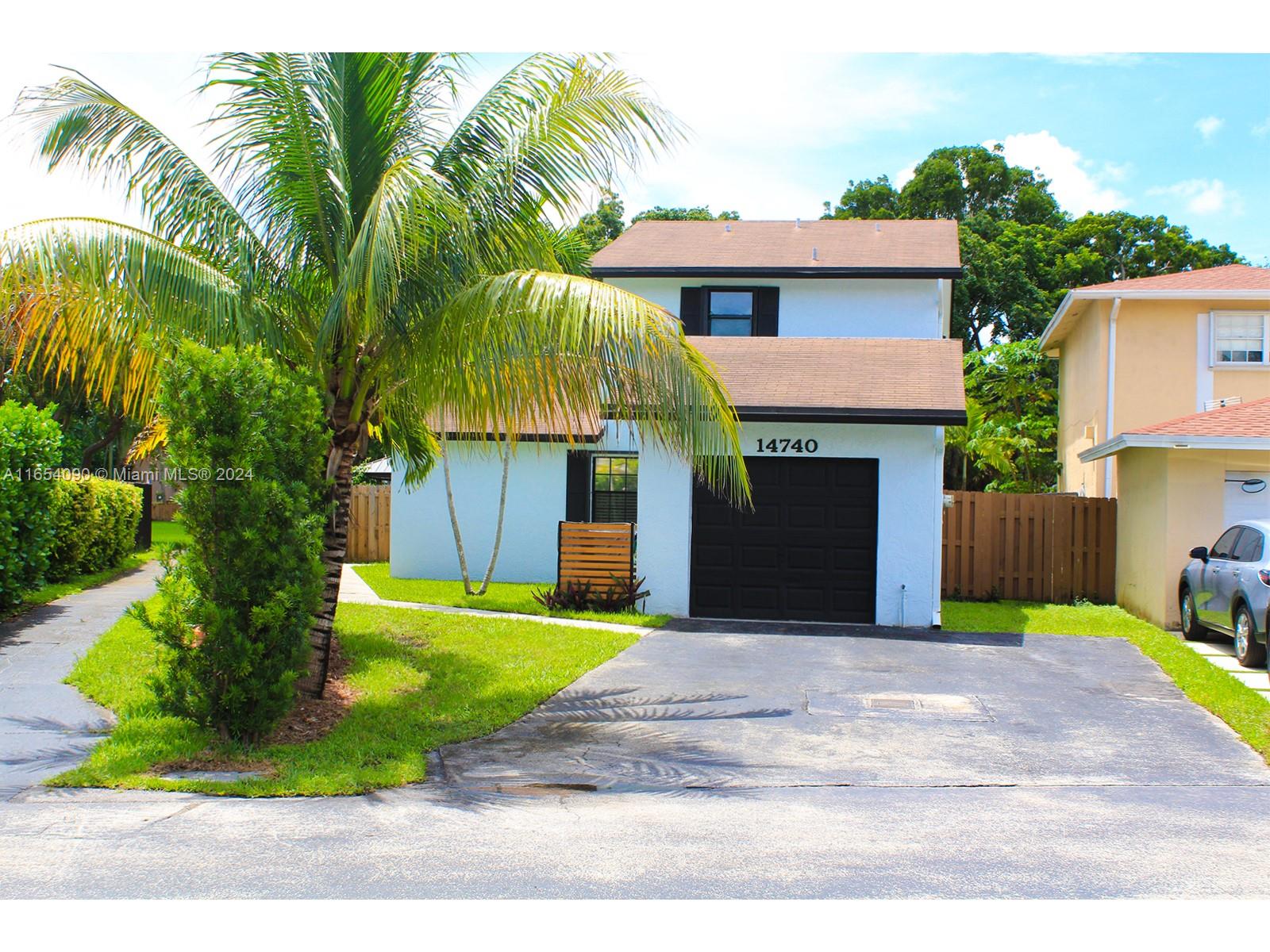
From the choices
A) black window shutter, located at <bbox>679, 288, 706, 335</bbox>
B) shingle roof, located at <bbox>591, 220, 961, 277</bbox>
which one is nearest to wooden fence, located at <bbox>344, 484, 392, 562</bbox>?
shingle roof, located at <bbox>591, 220, 961, 277</bbox>

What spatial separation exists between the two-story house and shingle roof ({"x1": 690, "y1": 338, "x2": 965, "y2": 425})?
0.04 metres

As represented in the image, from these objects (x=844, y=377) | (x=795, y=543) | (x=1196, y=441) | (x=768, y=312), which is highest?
(x=768, y=312)

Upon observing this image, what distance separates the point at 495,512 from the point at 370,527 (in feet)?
18.5

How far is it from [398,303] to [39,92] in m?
3.39

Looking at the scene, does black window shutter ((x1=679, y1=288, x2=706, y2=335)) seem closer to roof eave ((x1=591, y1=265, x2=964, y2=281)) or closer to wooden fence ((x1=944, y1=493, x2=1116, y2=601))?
roof eave ((x1=591, y1=265, x2=964, y2=281))

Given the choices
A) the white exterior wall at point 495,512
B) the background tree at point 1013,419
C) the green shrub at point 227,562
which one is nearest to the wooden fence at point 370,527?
the white exterior wall at point 495,512

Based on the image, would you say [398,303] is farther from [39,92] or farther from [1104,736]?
[1104,736]

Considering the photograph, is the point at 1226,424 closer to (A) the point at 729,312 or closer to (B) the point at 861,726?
(A) the point at 729,312

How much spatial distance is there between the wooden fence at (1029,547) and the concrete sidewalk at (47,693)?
13686mm

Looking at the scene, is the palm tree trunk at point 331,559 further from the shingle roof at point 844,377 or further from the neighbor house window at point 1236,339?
the neighbor house window at point 1236,339

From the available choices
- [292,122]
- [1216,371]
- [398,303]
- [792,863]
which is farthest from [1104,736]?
[1216,371]

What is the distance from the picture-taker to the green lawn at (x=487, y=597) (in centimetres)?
1529

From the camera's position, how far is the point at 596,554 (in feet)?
52.9

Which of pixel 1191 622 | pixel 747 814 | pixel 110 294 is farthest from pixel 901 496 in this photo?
pixel 110 294
